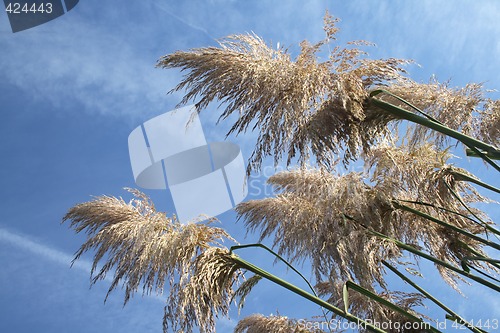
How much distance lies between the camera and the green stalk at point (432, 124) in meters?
2.22

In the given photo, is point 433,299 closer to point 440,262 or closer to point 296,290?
point 440,262

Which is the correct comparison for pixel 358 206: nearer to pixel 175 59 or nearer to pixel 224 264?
pixel 224 264

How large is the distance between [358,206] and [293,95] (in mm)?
756

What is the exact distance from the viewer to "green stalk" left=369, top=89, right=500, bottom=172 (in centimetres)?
222

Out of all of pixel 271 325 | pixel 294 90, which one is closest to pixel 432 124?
pixel 294 90

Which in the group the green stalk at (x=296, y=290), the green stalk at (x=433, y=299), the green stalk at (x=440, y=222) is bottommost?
the green stalk at (x=296, y=290)

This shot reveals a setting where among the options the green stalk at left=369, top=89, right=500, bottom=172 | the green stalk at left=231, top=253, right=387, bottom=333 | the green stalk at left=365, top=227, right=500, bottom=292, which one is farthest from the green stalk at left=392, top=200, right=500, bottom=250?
the green stalk at left=231, top=253, right=387, bottom=333

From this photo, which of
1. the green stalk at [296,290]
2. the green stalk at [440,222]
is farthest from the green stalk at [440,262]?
the green stalk at [296,290]

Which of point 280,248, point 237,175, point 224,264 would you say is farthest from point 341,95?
point 237,175

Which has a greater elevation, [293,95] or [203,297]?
[293,95]

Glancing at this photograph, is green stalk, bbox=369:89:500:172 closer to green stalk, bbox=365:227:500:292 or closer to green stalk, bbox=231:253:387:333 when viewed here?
green stalk, bbox=365:227:500:292

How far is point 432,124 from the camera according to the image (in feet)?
7.38

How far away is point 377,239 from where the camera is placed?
2783 millimetres

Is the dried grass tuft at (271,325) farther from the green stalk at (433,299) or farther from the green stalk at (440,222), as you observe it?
the green stalk at (440,222)
